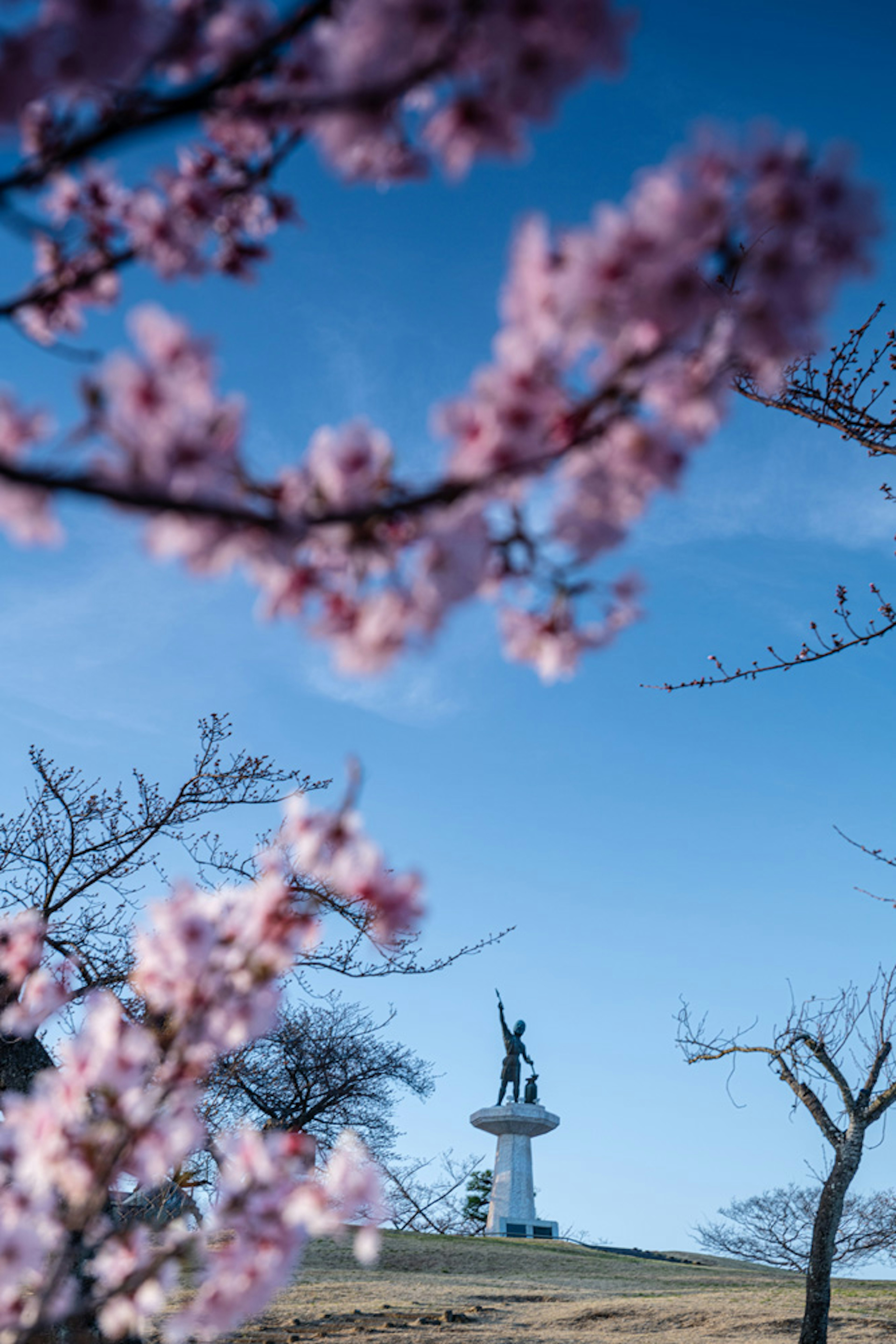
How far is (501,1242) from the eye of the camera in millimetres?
18641

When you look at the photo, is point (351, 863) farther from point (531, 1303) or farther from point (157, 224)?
point (531, 1303)

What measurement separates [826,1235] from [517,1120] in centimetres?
1273

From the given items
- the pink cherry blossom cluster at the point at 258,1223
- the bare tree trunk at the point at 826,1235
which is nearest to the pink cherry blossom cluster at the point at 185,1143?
the pink cherry blossom cluster at the point at 258,1223

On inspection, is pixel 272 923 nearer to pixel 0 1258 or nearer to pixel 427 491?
pixel 0 1258

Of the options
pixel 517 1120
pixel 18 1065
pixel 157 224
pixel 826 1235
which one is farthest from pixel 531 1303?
pixel 157 224

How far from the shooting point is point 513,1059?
2325cm

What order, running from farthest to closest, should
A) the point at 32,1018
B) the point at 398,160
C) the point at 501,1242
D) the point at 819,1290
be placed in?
the point at 501,1242
the point at 819,1290
the point at 32,1018
the point at 398,160

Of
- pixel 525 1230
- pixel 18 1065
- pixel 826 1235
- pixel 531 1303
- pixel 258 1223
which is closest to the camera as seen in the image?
pixel 258 1223

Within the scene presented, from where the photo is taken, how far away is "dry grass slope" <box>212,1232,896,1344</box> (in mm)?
9141

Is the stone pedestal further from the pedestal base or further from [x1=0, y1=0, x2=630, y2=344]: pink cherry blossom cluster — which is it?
[x1=0, y1=0, x2=630, y2=344]: pink cherry blossom cluster

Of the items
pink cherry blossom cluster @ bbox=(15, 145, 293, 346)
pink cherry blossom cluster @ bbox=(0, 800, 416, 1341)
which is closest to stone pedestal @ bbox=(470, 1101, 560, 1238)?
pink cherry blossom cluster @ bbox=(0, 800, 416, 1341)

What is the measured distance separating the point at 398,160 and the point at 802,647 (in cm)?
461

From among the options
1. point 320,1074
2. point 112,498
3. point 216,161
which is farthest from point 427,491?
point 320,1074

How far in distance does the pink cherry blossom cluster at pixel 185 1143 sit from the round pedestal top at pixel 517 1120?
2015cm
